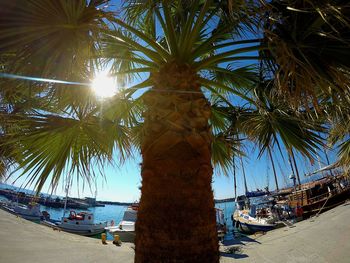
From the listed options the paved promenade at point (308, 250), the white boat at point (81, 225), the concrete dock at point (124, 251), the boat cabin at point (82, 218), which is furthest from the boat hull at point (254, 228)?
the boat cabin at point (82, 218)

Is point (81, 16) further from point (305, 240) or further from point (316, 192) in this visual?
point (316, 192)

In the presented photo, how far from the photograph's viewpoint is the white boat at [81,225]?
2470 centimetres

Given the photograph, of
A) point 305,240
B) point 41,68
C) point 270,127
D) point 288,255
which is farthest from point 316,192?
point 41,68

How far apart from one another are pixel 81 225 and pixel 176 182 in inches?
1078

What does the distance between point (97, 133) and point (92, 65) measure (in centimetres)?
134

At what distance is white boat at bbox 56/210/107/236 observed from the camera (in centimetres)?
→ 2470

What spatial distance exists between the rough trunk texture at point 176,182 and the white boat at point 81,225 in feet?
87.3

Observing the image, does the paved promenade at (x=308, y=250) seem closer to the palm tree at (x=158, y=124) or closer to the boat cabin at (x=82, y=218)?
the palm tree at (x=158, y=124)

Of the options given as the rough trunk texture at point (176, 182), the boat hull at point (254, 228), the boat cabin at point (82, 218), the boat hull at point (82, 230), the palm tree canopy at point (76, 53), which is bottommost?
the boat hull at point (82, 230)

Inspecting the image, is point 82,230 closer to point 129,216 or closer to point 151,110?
point 129,216

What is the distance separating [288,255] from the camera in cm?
792

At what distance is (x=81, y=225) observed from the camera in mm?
25453

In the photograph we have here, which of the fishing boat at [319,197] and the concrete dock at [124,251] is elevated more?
the fishing boat at [319,197]

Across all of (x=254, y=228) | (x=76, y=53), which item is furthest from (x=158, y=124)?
(x=254, y=228)
